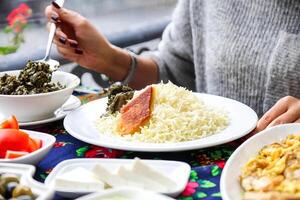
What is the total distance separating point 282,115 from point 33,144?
55cm

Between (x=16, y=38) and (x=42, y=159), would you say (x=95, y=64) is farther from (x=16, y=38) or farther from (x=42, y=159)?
(x=42, y=159)

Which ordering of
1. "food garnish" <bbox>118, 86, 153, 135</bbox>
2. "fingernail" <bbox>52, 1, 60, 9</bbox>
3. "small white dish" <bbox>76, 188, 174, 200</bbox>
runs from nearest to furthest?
"small white dish" <bbox>76, 188, 174, 200</bbox> < "food garnish" <bbox>118, 86, 153, 135</bbox> < "fingernail" <bbox>52, 1, 60, 9</bbox>

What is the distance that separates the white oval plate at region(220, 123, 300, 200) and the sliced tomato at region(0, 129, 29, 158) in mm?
388

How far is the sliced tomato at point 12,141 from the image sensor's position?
0.94 m

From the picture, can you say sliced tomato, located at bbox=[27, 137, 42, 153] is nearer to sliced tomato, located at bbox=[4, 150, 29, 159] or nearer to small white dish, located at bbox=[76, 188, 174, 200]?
sliced tomato, located at bbox=[4, 150, 29, 159]

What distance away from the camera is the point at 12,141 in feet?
3.10

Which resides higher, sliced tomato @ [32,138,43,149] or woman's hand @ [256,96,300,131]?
sliced tomato @ [32,138,43,149]

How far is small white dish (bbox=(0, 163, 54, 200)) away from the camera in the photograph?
744mm

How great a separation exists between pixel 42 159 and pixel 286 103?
22.3 inches

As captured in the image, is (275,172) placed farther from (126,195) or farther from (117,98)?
(117,98)

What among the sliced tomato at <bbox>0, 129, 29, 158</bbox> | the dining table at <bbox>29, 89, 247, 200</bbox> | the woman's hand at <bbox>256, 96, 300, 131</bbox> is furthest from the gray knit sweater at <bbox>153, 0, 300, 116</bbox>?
the sliced tomato at <bbox>0, 129, 29, 158</bbox>

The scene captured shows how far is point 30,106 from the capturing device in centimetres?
113

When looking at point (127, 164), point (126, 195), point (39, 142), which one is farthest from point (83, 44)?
point (126, 195)

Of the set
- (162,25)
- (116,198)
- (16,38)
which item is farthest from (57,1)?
(162,25)
